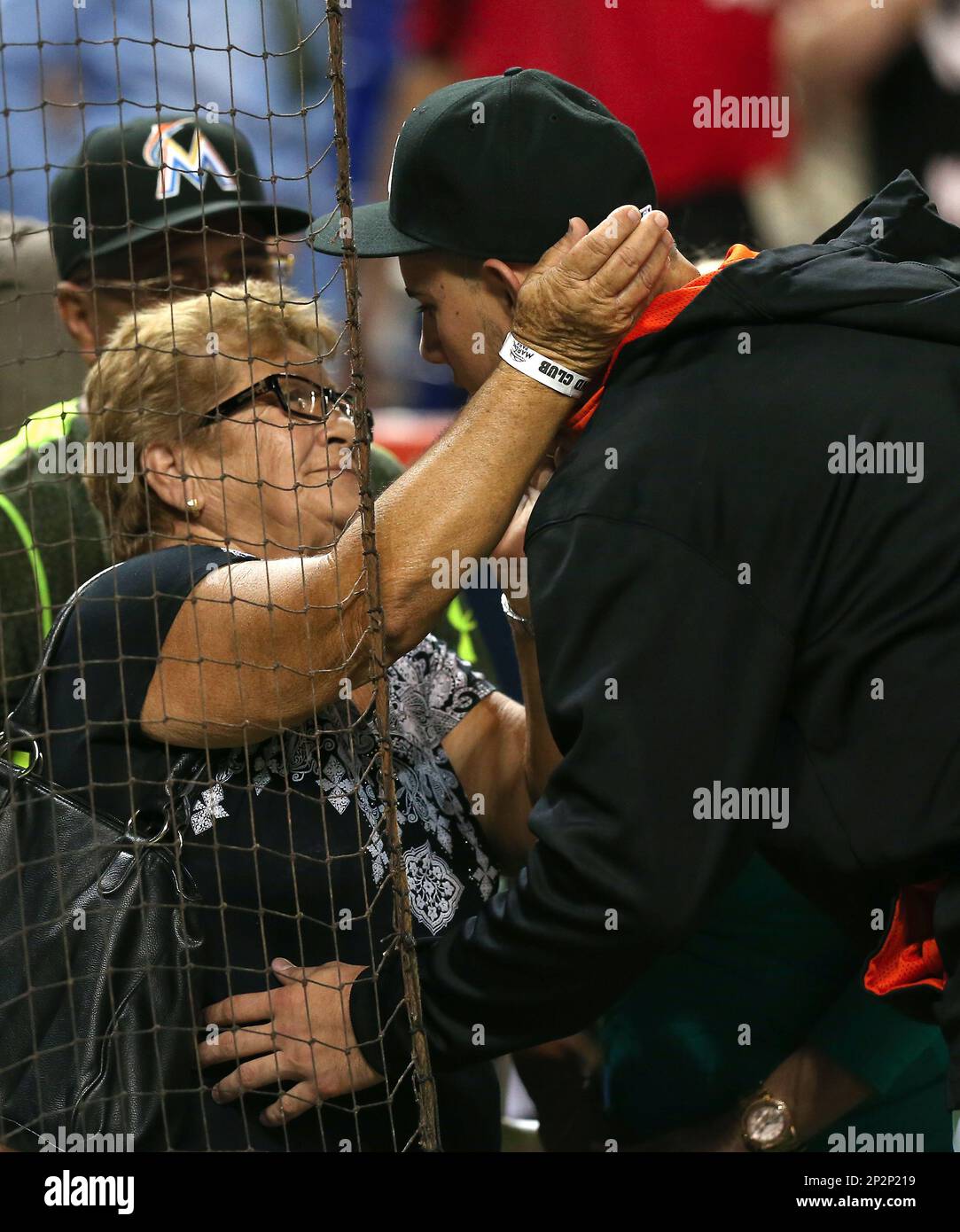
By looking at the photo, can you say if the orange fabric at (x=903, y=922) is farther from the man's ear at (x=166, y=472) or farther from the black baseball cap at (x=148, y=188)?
the black baseball cap at (x=148, y=188)

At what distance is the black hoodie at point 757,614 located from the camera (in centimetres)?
145

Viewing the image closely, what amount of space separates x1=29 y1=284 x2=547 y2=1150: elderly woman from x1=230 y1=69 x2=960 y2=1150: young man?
0.32 m

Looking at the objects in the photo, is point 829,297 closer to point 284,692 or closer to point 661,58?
point 284,692

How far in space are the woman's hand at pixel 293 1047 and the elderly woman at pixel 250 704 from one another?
11mm

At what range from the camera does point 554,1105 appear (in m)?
2.59

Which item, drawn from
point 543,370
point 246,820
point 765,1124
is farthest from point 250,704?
point 765,1124

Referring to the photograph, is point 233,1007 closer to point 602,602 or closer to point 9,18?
point 602,602

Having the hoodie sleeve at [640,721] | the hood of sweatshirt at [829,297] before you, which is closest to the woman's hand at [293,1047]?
the hoodie sleeve at [640,721]

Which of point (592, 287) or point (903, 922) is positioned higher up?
point (592, 287)

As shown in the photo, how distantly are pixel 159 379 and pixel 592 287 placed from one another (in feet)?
2.45

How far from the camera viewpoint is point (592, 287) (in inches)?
62.5

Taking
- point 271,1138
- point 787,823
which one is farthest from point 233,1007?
point 787,823

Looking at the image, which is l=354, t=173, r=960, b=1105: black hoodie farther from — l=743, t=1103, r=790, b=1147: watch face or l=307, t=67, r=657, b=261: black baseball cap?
l=743, t=1103, r=790, b=1147: watch face

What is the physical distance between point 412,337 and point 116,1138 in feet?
8.11
